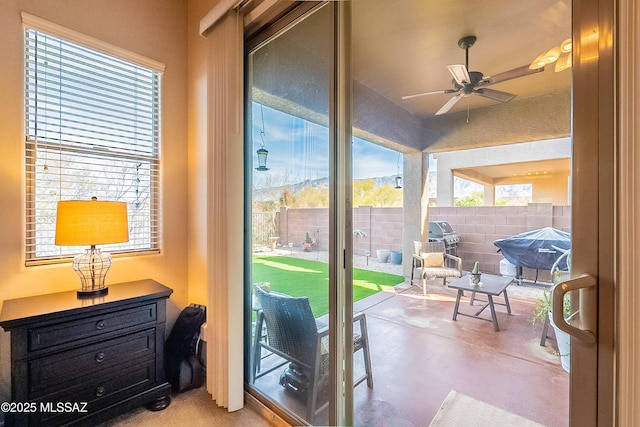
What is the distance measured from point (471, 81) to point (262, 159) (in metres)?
1.32

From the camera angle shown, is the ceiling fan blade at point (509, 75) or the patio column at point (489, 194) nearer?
the ceiling fan blade at point (509, 75)

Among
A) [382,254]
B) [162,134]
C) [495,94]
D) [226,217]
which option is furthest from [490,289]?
[162,134]

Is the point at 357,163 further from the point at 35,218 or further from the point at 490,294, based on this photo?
the point at 35,218

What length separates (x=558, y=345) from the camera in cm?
88

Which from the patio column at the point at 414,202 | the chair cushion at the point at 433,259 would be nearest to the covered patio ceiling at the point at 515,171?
the patio column at the point at 414,202

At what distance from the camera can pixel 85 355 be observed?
1.59 meters

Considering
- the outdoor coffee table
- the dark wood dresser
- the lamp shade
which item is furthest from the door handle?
the lamp shade

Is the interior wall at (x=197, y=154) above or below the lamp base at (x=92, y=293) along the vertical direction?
above

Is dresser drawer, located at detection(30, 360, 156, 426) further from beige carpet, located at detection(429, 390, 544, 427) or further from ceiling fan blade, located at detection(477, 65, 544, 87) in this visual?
ceiling fan blade, located at detection(477, 65, 544, 87)

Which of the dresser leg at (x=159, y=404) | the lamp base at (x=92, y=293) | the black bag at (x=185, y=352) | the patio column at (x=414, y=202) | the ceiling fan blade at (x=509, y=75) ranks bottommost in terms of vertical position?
the dresser leg at (x=159, y=404)

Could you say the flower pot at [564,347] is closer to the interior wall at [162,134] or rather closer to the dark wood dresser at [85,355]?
the dark wood dresser at [85,355]

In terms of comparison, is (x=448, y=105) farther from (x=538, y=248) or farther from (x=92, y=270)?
(x=92, y=270)

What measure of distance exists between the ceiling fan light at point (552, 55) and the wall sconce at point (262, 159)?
4.90 ft

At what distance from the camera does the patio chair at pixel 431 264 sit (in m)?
1.21
